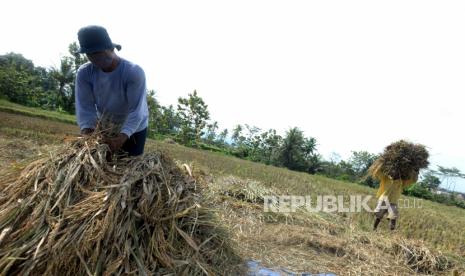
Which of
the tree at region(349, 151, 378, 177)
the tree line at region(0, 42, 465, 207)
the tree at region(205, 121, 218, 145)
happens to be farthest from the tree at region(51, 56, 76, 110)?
the tree at region(349, 151, 378, 177)

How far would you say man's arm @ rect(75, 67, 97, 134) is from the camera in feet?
8.43

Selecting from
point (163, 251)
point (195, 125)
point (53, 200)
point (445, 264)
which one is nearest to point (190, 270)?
point (163, 251)

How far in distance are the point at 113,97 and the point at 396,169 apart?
14.4 feet

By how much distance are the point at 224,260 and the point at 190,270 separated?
0.36 m

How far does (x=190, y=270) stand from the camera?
6.83ft

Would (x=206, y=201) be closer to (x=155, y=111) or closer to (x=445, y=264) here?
(x=445, y=264)

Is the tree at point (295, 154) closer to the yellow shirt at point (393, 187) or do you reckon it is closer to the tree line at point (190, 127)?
the tree line at point (190, 127)

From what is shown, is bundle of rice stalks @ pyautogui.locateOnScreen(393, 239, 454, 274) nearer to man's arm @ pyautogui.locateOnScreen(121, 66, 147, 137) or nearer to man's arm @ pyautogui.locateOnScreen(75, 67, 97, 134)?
man's arm @ pyautogui.locateOnScreen(121, 66, 147, 137)

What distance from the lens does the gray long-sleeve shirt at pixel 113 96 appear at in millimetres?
2502

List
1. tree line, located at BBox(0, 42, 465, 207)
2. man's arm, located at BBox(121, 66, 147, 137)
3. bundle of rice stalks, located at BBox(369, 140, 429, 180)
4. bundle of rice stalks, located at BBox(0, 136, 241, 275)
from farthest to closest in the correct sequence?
tree line, located at BBox(0, 42, 465, 207)
bundle of rice stalks, located at BBox(369, 140, 429, 180)
man's arm, located at BBox(121, 66, 147, 137)
bundle of rice stalks, located at BBox(0, 136, 241, 275)

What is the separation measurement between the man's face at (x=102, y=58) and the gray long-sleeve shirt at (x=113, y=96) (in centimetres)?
10

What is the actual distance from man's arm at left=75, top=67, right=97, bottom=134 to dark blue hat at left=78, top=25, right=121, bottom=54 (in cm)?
36

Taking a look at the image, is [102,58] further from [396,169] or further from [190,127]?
[190,127]

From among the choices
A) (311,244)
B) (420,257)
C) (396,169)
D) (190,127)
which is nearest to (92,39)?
(311,244)
